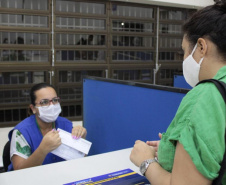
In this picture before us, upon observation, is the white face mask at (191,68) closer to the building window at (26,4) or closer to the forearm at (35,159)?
the forearm at (35,159)

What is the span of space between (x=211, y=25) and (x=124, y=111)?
3.99 feet

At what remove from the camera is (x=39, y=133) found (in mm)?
1647

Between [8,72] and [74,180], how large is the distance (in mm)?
2536

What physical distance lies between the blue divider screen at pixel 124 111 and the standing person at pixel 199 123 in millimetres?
627

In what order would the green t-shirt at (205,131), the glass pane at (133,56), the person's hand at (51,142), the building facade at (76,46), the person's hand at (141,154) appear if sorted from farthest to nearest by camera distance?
the glass pane at (133,56)
the building facade at (76,46)
the person's hand at (51,142)
the person's hand at (141,154)
the green t-shirt at (205,131)

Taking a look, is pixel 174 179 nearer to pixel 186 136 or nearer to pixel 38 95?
pixel 186 136

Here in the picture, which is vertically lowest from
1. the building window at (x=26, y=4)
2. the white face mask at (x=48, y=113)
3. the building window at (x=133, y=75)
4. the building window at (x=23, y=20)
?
the white face mask at (x=48, y=113)

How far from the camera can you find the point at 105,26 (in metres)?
3.53

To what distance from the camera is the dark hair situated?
1.98 feet

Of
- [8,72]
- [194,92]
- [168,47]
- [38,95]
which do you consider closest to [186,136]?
[194,92]

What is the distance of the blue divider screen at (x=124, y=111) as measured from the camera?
4.66 feet

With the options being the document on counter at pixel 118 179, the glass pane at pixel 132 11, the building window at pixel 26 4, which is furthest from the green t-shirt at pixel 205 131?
the glass pane at pixel 132 11

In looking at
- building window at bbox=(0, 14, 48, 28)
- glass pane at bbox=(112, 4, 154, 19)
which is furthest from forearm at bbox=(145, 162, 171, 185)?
glass pane at bbox=(112, 4, 154, 19)

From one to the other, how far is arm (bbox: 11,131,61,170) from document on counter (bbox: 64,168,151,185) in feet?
1.91
